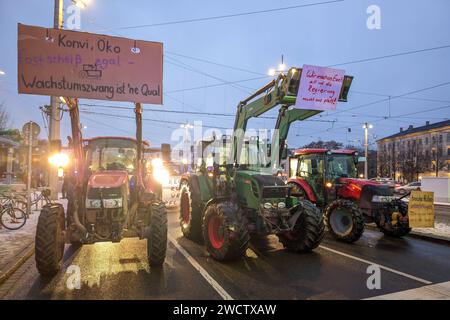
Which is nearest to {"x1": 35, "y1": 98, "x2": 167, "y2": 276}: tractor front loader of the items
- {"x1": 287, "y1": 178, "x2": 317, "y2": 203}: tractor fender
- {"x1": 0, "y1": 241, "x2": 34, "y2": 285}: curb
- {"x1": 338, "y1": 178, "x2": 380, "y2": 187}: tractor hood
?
{"x1": 0, "y1": 241, "x2": 34, "y2": 285}: curb

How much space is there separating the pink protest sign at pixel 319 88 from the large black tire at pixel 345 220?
104 inches

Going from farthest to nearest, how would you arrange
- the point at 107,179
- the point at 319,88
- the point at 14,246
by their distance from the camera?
1. the point at 319,88
2. the point at 14,246
3. the point at 107,179

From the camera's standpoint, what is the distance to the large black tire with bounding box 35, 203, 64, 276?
5480mm

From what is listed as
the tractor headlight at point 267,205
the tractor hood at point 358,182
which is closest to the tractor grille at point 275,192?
the tractor headlight at point 267,205

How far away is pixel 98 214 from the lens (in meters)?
6.05

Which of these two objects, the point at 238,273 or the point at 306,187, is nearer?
the point at 238,273

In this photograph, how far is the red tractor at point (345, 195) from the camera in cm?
882

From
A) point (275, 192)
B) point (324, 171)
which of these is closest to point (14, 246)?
point (275, 192)

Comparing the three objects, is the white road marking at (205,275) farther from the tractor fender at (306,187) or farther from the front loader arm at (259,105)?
the tractor fender at (306,187)

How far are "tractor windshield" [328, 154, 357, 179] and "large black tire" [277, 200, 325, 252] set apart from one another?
3462 millimetres

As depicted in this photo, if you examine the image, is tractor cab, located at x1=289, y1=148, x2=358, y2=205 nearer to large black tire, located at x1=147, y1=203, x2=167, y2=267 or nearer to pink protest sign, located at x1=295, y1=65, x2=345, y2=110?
pink protest sign, located at x1=295, y1=65, x2=345, y2=110

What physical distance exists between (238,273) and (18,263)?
4142 mm

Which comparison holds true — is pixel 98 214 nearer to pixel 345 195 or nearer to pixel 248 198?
pixel 248 198
